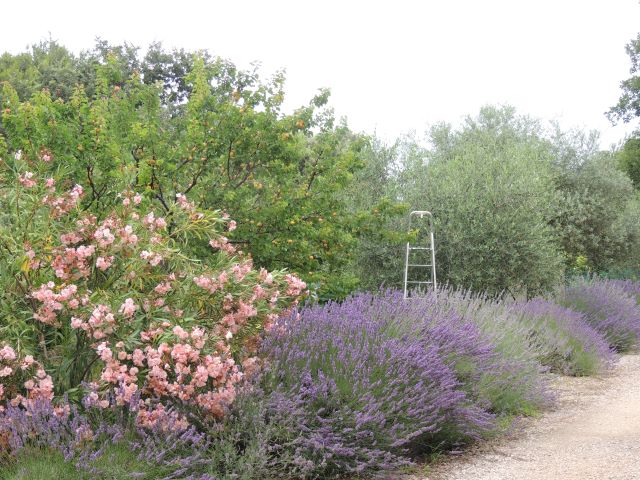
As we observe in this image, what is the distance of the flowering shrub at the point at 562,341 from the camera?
9.45 m

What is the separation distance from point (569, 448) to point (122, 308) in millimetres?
3652

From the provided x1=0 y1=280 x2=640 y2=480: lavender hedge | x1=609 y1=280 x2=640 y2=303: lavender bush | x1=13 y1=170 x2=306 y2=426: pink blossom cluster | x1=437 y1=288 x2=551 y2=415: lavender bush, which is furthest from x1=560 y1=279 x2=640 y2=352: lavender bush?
x1=13 y1=170 x2=306 y2=426: pink blossom cluster

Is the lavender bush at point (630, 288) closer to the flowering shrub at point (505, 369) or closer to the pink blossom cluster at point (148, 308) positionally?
the flowering shrub at point (505, 369)

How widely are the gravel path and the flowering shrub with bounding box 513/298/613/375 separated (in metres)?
1.06

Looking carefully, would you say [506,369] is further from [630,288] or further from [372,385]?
[630,288]

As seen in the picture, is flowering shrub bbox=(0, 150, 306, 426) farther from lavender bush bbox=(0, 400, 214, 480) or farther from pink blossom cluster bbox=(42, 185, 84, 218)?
lavender bush bbox=(0, 400, 214, 480)

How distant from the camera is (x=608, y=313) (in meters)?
12.1

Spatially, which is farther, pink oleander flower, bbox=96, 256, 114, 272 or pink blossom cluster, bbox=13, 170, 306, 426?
pink oleander flower, bbox=96, 256, 114, 272

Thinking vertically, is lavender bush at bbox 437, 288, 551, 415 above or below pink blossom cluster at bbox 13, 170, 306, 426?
below

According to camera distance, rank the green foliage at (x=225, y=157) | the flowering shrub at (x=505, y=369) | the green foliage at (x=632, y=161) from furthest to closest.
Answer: the green foliage at (x=632, y=161) < the green foliage at (x=225, y=157) < the flowering shrub at (x=505, y=369)

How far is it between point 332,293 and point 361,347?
5.22 metres

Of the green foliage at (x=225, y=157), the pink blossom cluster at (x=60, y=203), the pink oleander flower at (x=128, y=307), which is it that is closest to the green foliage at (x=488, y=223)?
the green foliage at (x=225, y=157)

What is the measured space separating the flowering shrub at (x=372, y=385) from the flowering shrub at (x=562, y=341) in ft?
10.0

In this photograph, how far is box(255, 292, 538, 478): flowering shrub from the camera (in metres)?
4.75
